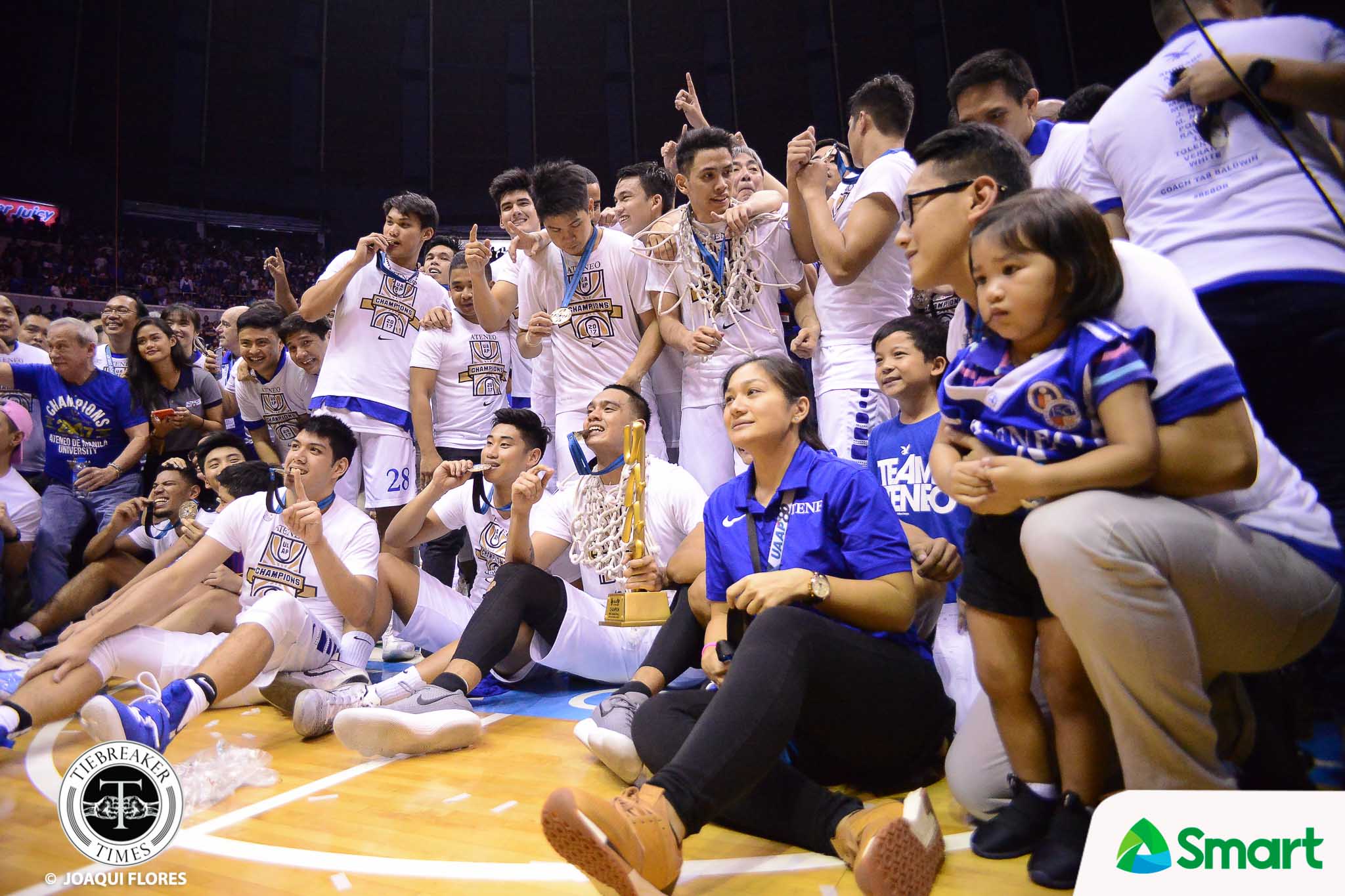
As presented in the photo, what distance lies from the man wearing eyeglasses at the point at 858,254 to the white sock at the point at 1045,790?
4.48 ft

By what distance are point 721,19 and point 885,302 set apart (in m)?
5.90

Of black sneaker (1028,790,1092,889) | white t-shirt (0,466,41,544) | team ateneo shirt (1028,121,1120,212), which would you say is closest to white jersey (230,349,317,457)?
white t-shirt (0,466,41,544)

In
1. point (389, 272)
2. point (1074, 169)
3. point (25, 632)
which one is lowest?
point (25, 632)

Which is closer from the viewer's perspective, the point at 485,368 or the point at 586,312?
the point at 586,312

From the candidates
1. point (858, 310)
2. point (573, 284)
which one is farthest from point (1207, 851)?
point (573, 284)

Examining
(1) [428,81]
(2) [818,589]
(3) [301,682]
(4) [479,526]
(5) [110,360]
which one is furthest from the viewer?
(1) [428,81]

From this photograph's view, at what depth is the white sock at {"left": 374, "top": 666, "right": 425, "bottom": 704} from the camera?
265cm

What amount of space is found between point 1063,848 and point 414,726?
1.62 metres

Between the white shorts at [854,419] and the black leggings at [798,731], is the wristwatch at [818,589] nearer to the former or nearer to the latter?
the black leggings at [798,731]

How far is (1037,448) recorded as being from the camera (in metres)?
1.20

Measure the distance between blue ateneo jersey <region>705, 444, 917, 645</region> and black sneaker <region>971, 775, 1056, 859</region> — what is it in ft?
1.42

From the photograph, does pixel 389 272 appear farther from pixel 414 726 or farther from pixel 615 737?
pixel 615 737

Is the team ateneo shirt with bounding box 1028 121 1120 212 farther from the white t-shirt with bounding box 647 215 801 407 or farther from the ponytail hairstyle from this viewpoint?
the white t-shirt with bounding box 647 215 801 407

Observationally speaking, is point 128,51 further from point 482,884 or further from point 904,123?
point 482,884
